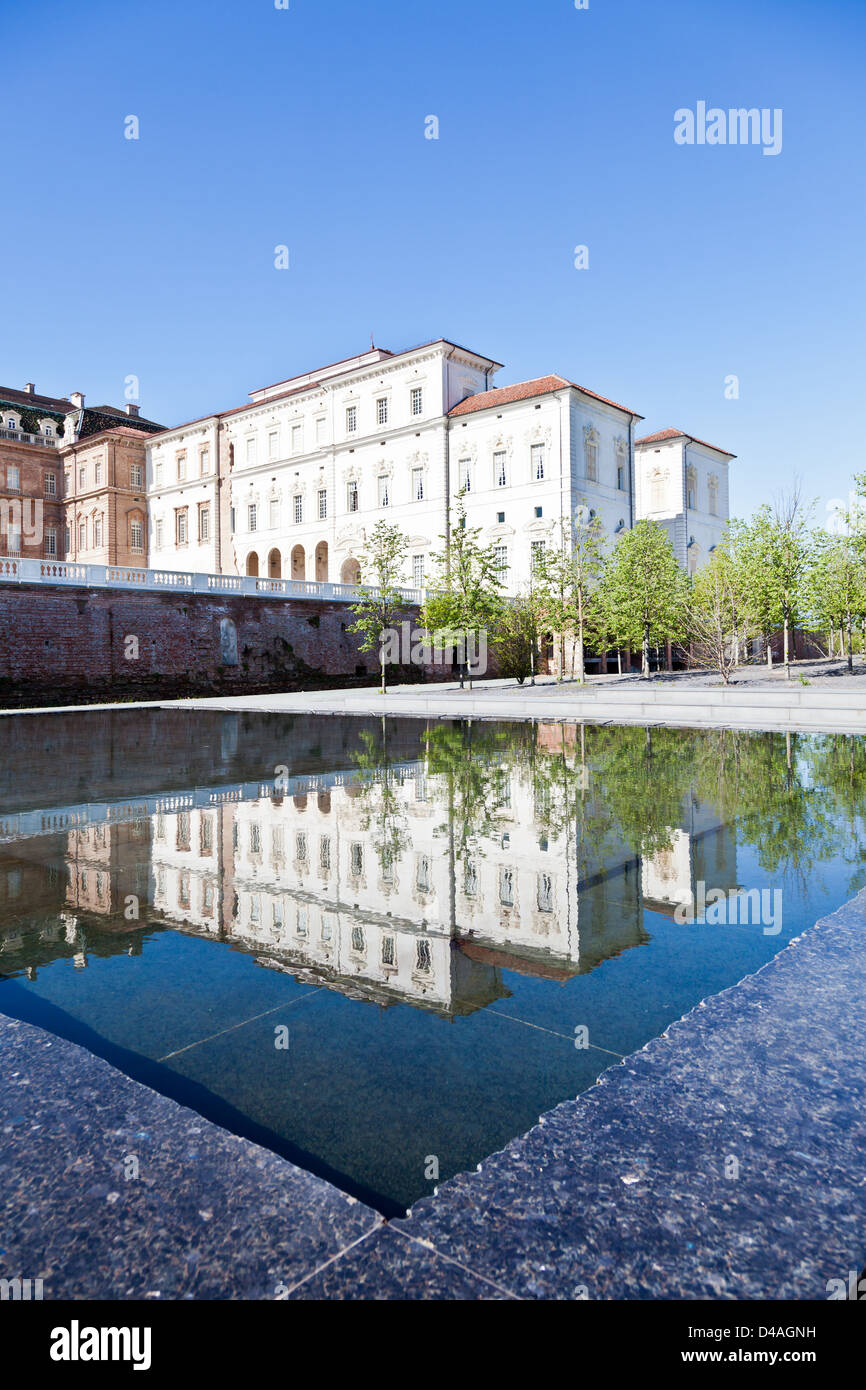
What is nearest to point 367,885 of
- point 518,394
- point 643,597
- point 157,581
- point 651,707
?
point 651,707

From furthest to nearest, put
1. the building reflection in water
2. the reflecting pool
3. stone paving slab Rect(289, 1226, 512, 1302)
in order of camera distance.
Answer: the building reflection in water
the reflecting pool
stone paving slab Rect(289, 1226, 512, 1302)

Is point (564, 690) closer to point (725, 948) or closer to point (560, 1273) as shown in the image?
point (725, 948)

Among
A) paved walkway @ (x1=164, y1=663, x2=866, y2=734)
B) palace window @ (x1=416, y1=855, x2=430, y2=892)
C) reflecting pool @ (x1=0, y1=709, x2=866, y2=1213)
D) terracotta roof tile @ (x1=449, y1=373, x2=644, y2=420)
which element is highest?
terracotta roof tile @ (x1=449, y1=373, x2=644, y2=420)

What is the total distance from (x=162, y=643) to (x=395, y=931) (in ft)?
78.3

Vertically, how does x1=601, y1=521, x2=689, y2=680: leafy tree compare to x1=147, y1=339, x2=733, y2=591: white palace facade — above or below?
below

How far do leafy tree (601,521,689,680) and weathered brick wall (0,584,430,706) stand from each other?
36.2ft

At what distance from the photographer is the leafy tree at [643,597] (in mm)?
31984

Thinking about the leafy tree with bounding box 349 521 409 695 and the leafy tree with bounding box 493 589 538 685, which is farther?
the leafy tree with bounding box 493 589 538 685

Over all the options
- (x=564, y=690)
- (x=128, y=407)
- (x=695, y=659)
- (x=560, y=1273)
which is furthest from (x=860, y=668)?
(x=128, y=407)

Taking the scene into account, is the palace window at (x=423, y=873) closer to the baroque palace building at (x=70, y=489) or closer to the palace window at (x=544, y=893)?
the palace window at (x=544, y=893)

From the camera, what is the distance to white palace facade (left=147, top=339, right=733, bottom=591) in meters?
38.0

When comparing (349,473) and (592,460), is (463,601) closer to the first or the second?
(592,460)

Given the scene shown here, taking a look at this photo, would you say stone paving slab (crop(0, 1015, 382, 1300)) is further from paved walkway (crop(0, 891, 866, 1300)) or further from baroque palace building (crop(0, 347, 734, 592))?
baroque palace building (crop(0, 347, 734, 592))

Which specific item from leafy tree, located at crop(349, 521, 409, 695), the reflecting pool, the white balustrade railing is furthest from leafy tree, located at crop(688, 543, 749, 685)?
the reflecting pool
